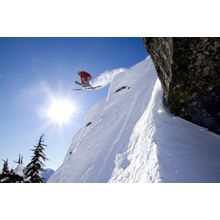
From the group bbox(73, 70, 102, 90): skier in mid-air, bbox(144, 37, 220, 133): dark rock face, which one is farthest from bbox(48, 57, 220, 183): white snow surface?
bbox(73, 70, 102, 90): skier in mid-air

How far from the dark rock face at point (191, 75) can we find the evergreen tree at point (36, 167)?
16.9 meters

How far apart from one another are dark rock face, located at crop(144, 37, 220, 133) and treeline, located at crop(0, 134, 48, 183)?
15.8m

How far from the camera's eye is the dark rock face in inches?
323

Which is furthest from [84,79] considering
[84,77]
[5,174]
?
[5,174]

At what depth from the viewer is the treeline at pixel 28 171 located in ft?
70.5

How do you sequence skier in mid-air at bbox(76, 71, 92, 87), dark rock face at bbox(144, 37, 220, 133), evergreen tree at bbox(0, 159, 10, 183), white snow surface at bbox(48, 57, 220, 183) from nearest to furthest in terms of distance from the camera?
1. white snow surface at bbox(48, 57, 220, 183)
2. dark rock face at bbox(144, 37, 220, 133)
3. skier in mid-air at bbox(76, 71, 92, 87)
4. evergreen tree at bbox(0, 159, 10, 183)

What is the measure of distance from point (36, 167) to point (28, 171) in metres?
0.77

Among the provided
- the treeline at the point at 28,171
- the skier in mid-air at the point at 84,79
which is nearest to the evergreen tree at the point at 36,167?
the treeline at the point at 28,171

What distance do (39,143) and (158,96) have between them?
1650 centimetres

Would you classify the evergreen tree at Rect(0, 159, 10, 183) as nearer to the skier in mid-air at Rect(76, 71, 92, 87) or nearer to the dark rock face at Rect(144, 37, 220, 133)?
the skier in mid-air at Rect(76, 71, 92, 87)

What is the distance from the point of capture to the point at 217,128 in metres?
9.84

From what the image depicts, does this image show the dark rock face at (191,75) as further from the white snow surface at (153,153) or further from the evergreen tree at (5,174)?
the evergreen tree at (5,174)
